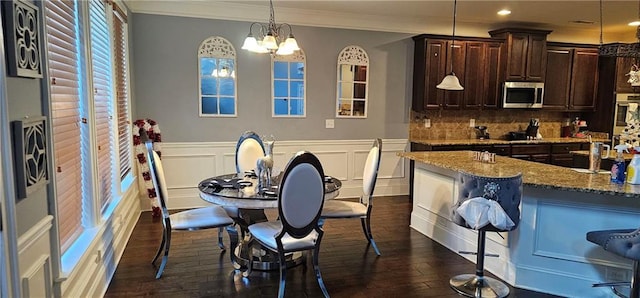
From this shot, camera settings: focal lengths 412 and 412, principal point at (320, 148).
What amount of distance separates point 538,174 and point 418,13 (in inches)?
125

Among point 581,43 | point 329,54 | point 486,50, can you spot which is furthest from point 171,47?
point 581,43

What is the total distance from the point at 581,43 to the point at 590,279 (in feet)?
16.4

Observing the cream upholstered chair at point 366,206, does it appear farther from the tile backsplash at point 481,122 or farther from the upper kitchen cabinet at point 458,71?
the tile backsplash at point 481,122

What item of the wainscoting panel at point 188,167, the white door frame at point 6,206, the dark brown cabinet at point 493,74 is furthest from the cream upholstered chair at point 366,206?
the dark brown cabinet at point 493,74

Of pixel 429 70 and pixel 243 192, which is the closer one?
pixel 243 192

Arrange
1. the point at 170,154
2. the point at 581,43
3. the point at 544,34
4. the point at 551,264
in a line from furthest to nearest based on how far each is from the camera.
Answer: the point at 581,43, the point at 544,34, the point at 170,154, the point at 551,264

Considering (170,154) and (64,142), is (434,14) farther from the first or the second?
(64,142)

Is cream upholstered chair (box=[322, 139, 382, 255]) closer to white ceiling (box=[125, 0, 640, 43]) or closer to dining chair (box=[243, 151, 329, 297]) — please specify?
dining chair (box=[243, 151, 329, 297])

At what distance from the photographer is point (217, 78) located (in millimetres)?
5262

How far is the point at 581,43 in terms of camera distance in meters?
6.58

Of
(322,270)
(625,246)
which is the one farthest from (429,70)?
(625,246)

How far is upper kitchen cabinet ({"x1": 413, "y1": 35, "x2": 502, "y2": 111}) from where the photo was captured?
5738mm

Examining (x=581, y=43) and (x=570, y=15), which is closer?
(x=570, y=15)

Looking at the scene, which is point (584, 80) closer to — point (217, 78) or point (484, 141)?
point (484, 141)
